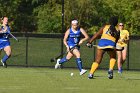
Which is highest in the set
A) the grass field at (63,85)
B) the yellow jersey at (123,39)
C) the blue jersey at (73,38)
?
the blue jersey at (73,38)

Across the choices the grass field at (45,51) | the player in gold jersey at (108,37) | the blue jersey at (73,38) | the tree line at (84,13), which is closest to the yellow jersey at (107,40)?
the player in gold jersey at (108,37)

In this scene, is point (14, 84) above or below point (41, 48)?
above

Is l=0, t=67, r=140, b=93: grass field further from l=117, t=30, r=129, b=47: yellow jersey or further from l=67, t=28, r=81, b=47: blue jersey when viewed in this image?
l=117, t=30, r=129, b=47: yellow jersey

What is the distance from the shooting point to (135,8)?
53.2m

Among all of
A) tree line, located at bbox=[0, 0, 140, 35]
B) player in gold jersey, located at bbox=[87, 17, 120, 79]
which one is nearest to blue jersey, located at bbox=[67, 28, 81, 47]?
player in gold jersey, located at bbox=[87, 17, 120, 79]

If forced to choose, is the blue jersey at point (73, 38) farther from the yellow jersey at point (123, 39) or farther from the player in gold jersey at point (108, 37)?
the yellow jersey at point (123, 39)

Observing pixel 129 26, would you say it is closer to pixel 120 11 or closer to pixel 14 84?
pixel 120 11

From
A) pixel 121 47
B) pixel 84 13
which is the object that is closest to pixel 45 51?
pixel 84 13

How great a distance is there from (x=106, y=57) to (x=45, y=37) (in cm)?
387

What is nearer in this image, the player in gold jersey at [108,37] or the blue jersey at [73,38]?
the player in gold jersey at [108,37]

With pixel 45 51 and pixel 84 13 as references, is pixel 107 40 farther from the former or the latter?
pixel 84 13

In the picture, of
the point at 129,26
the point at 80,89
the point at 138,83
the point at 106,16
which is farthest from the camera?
the point at 106,16

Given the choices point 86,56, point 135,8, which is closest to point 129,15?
point 135,8

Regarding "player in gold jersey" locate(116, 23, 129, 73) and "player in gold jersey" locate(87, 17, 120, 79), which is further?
"player in gold jersey" locate(116, 23, 129, 73)
